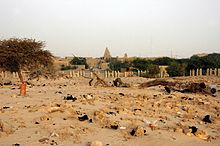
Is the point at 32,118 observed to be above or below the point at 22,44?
below

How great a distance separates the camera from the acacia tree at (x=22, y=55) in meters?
14.8

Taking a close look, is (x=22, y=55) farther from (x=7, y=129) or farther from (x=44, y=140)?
(x=44, y=140)

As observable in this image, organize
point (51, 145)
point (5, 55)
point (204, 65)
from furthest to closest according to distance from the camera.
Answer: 1. point (204, 65)
2. point (5, 55)
3. point (51, 145)

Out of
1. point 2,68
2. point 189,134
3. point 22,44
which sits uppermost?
point 22,44

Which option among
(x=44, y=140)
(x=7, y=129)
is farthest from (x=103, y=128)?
(x=7, y=129)

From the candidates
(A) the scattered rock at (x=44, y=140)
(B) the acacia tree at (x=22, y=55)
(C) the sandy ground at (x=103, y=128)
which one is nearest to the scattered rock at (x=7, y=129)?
(C) the sandy ground at (x=103, y=128)

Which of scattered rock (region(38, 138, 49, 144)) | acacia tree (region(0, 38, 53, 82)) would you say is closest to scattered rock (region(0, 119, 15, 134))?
scattered rock (region(38, 138, 49, 144))

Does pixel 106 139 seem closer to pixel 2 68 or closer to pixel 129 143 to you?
pixel 129 143

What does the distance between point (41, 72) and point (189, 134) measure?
13.0 metres

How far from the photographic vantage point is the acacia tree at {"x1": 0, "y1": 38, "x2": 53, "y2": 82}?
48.7 ft

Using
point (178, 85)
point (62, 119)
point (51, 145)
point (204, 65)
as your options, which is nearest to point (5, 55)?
point (178, 85)

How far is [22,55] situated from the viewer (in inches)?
593

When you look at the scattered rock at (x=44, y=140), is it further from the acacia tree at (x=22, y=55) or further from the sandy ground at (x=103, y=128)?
the acacia tree at (x=22, y=55)

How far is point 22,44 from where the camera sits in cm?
1520
